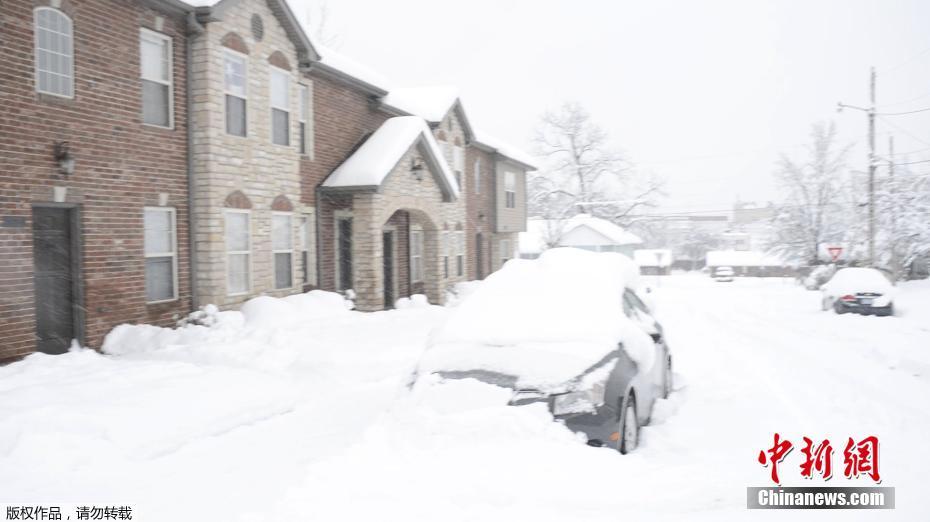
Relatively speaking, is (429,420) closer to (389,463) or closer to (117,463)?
(389,463)

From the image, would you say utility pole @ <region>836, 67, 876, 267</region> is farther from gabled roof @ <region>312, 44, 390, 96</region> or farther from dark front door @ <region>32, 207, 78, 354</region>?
dark front door @ <region>32, 207, 78, 354</region>

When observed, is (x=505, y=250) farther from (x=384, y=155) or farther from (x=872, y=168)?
(x=384, y=155)

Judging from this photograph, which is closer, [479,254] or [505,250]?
[479,254]

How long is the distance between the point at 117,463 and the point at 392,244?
14223 mm

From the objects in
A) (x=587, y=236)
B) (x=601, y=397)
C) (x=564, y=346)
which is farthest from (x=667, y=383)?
(x=587, y=236)

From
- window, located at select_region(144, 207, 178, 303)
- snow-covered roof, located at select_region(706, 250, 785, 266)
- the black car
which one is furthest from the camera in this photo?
snow-covered roof, located at select_region(706, 250, 785, 266)

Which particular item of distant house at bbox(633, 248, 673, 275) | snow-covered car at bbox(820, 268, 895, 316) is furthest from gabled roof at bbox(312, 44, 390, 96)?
distant house at bbox(633, 248, 673, 275)

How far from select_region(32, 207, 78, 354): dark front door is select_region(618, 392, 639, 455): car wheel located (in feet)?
26.9

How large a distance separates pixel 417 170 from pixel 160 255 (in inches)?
310

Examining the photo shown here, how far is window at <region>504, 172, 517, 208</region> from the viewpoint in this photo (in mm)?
30291

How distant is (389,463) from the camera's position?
194 inches

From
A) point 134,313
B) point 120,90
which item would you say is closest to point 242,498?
point 134,313

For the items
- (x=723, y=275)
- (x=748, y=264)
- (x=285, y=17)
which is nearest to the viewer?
(x=285, y=17)

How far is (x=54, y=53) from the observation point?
9.52m
